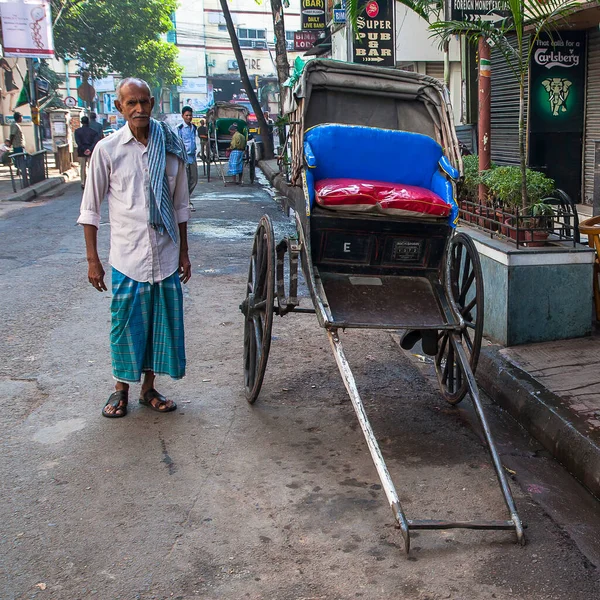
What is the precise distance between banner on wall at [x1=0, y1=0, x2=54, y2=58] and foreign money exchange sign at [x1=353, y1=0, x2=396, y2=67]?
398 inches

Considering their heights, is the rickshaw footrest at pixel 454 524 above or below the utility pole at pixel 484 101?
below

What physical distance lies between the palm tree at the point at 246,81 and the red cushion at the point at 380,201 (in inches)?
758

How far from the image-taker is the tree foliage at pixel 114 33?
4069cm

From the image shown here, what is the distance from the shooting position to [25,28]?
73.4 feet

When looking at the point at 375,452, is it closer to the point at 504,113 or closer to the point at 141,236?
the point at 141,236

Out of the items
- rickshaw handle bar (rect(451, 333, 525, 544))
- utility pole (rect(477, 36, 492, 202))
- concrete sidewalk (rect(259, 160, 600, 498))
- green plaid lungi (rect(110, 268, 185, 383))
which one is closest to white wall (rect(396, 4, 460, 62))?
utility pole (rect(477, 36, 492, 202))

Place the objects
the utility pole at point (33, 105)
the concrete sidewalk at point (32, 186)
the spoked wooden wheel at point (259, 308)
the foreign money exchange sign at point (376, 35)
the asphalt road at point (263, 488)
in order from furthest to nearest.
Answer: the utility pole at point (33, 105)
the concrete sidewalk at point (32, 186)
the foreign money exchange sign at point (376, 35)
the spoked wooden wheel at point (259, 308)
the asphalt road at point (263, 488)

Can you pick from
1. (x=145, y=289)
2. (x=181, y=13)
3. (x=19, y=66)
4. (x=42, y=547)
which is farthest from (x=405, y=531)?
(x=181, y=13)

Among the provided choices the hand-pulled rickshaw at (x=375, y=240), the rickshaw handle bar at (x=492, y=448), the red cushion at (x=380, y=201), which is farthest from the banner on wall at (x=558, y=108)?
the rickshaw handle bar at (x=492, y=448)

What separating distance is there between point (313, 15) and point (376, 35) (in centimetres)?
935

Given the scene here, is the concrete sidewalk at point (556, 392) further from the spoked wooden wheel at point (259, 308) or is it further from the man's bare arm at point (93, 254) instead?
the man's bare arm at point (93, 254)

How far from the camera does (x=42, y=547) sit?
3.15 metres

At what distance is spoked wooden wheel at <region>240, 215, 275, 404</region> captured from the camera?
433 cm

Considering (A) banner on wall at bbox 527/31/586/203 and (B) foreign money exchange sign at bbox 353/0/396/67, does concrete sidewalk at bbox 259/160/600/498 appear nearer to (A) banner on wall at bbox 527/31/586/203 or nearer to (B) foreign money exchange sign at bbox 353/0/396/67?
(A) banner on wall at bbox 527/31/586/203
